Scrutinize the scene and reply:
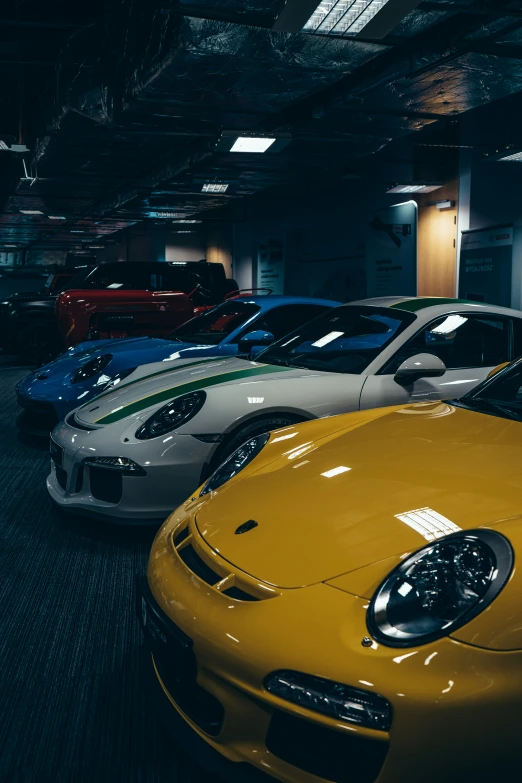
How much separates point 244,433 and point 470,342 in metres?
1.62

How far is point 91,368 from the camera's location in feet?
18.4

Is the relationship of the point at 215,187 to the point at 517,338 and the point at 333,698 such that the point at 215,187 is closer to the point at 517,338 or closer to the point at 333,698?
the point at 517,338

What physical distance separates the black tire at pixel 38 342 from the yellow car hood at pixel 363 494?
987 centimetres

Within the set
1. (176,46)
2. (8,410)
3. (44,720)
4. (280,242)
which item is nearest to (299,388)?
(44,720)

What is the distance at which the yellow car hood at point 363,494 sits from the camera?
5.35ft

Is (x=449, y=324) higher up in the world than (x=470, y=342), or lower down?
higher up

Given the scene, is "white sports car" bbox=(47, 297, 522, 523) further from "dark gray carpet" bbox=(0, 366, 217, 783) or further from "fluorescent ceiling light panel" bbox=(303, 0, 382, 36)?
"fluorescent ceiling light panel" bbox=(303, 0, 382, 36)

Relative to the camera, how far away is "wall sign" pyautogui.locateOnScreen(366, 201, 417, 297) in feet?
36.0

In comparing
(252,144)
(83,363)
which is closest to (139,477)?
(83,363)

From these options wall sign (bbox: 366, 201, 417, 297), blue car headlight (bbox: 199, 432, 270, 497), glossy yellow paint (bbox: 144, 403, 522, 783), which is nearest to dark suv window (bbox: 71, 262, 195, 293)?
wall sign (bbox: 366, 201, 417, 297)

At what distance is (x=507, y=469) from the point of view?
1.82 meters

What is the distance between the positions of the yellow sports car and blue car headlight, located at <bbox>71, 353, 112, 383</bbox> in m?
3.62

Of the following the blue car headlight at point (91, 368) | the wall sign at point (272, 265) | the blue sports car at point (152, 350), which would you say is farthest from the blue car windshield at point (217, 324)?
the wall sign at point (272, 265)

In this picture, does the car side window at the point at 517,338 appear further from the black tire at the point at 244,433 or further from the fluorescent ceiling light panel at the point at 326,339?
the black tire at the point at 244,433
